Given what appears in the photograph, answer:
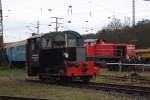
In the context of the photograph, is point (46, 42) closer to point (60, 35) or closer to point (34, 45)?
point (60, 35)

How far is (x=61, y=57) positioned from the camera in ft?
75.5

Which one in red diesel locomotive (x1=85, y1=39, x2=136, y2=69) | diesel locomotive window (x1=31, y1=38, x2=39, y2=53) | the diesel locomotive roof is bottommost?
red diesel locomotive (x1=85, y1=39, x2=136, y2=69)

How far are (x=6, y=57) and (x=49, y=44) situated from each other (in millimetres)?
30124

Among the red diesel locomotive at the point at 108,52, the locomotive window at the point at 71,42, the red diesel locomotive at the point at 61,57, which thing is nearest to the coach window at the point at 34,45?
the red diesel locomotive at the point at 61,57

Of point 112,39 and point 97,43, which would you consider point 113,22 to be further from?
point 97,43

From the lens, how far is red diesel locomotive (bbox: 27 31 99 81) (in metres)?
22.9

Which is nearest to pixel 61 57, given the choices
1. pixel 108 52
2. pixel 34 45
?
pixel 34 45

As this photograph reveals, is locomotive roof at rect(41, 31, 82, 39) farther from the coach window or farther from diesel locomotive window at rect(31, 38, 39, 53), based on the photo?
the coach window

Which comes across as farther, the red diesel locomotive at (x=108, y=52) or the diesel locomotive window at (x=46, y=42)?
the red diesel locomotive at (x=108, y=52)

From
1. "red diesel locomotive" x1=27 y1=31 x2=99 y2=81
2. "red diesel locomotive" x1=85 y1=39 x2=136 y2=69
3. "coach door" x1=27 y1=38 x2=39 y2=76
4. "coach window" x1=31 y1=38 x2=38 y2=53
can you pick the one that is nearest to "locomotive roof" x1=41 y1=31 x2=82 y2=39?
"red diesel locomotive" x1=27 y1=31 x2=99 y2=81

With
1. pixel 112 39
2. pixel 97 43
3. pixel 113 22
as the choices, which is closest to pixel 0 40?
pixel 97 43

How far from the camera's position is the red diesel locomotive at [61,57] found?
22.9 m

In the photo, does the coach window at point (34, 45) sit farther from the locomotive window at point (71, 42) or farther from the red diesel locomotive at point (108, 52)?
the red diesel locomotive at point (108, 52)

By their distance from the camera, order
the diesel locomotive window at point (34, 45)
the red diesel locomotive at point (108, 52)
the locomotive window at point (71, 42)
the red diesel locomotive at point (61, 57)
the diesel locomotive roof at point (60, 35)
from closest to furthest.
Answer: the red diesel locomotive at point (61, 57)
the diesel locomotive roof at point (60, 35)
the locomotive window at point (71, 42)
the diesel locomotive window at point (34, 45)
the red diesel locomotive at point (108, 52)
